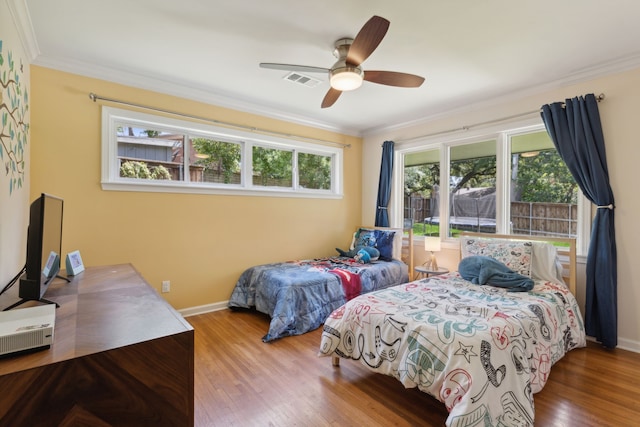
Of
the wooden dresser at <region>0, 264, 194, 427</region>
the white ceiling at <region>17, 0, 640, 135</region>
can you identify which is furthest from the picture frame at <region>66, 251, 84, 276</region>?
the white ceiling at <region>17, 0, 640, 135</region>

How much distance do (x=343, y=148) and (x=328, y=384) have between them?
3489 mm

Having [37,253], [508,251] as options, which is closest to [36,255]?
[37,253]

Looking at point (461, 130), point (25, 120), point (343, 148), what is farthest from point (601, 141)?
point (25, 120)

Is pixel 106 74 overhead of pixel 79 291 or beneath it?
overhead

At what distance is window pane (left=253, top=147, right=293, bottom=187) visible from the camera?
393 cm

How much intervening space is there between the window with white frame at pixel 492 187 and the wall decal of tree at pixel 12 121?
4.03m

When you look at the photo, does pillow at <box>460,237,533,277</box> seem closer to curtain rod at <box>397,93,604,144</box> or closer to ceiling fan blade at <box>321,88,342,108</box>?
curtain rod at <box>397,93,604,144</box>

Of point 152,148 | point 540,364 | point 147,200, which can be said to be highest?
point 152,148

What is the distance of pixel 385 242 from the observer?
4.27 metres

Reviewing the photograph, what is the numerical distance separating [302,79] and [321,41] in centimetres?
71

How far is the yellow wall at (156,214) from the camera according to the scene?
8.67ft

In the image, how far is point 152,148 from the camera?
126 inches

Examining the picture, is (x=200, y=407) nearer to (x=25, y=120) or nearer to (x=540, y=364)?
(x=540, y=364)

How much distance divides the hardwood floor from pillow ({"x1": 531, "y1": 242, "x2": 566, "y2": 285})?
0.63 m
